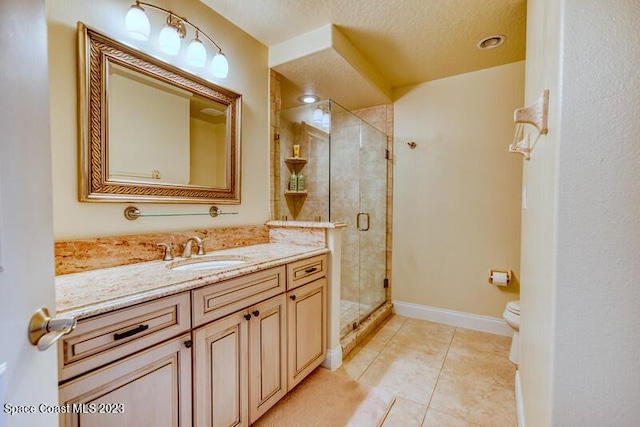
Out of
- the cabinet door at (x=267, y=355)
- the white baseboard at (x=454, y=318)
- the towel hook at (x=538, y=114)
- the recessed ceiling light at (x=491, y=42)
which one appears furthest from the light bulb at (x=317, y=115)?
the white baseboard at (x=454, y=318)

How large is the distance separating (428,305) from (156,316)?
264cm

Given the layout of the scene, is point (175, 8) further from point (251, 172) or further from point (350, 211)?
point (350, 211)

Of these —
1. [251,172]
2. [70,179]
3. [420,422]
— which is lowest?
[420,422]

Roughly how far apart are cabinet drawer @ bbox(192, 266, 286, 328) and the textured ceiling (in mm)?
1700

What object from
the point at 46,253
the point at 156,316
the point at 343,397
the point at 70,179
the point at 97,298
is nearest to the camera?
the point at 46,253

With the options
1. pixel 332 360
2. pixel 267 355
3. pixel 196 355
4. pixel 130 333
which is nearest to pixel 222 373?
pixel 196 355

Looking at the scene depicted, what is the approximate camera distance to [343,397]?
1682mm

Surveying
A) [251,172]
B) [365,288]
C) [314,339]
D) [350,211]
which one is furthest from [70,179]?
[365,288]

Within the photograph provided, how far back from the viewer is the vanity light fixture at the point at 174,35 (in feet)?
4.35

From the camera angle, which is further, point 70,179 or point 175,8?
point 175,8

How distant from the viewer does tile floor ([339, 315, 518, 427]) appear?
5.16ft

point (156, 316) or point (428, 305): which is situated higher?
point (156, 316)

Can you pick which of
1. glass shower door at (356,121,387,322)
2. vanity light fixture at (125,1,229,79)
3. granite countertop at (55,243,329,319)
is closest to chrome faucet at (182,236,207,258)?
granite countertop at (55,243,329,319)

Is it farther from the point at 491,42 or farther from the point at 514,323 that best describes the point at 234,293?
the point at 491,42
